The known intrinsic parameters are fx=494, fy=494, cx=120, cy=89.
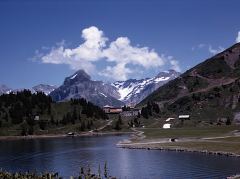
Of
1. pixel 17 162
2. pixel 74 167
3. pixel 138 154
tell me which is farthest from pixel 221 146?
pixel 17 162

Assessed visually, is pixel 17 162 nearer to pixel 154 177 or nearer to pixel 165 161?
pixel 165 161

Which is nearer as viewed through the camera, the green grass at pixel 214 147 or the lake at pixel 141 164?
the lake at pixel 141 164

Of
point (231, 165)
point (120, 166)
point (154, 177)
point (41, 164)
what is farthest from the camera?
point (41, 164)

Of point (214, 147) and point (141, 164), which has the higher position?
point (214, 147)

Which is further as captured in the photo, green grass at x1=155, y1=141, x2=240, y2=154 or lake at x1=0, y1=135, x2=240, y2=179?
green grass at x1=155, y1=141, x2=240, y2=154

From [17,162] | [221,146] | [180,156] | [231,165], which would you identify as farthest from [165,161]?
[17,162]

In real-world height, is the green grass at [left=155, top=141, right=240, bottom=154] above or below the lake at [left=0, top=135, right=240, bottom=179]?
above

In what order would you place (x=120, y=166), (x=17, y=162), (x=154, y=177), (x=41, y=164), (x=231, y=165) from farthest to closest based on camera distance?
(x=17, y=162)
(x=41, y=164)
(x=120, y=166)
(x=231, y=165)
(x=154, y=177)

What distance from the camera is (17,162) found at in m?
176

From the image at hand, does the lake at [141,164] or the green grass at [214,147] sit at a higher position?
the green grass at [214,147]

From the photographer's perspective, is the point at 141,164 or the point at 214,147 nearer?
the point at 141,164

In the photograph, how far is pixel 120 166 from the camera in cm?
14612

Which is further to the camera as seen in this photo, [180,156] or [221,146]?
[221,146]

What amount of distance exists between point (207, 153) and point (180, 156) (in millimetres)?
10301
